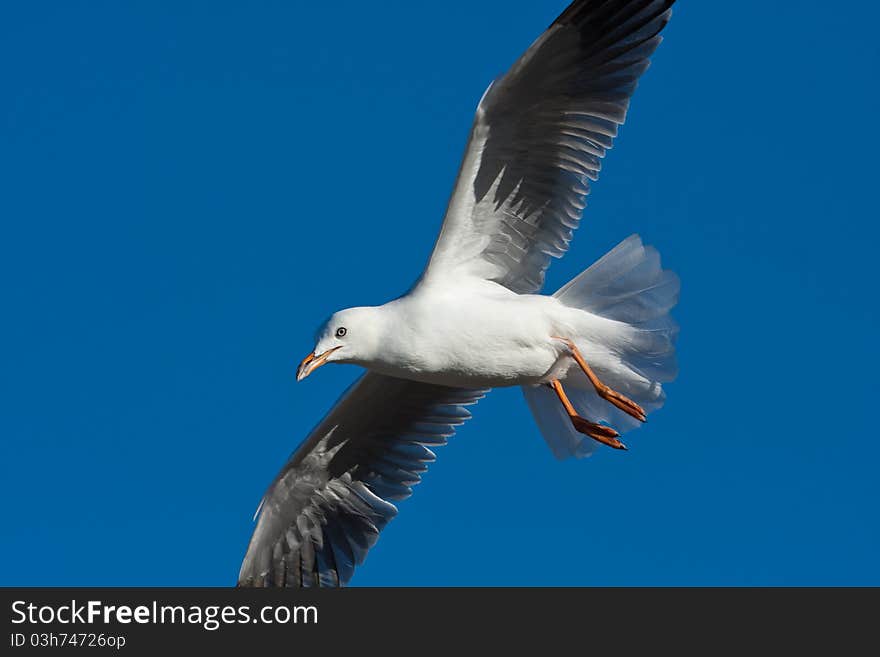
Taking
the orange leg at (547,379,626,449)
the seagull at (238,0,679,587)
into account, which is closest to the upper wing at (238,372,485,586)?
the seagull at (238,0,679,587)

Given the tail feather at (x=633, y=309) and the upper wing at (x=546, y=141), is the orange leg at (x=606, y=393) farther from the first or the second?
the upper wing at (x=546, y=141)

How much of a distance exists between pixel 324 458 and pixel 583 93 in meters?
2.97

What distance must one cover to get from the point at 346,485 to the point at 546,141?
2.80 metres

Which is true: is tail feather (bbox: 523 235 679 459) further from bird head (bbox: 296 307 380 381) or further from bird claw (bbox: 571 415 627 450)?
bird head (bbox: 296 307 380 381)

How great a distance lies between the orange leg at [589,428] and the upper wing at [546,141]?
674 mm

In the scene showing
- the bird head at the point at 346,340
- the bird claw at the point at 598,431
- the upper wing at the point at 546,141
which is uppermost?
the upper wing at the point at 546,141

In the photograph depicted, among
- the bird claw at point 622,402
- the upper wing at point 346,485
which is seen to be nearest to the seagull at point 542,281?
the bird claw at point 622,402

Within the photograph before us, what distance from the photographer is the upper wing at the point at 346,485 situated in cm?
948

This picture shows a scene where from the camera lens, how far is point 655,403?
27.9 feet

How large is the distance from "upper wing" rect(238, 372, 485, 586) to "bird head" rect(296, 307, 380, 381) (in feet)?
4.71

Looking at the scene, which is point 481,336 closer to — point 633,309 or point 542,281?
point 542,281

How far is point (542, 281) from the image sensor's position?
866 centimetres
